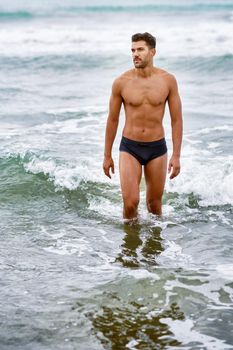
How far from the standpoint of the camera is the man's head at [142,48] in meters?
6.49

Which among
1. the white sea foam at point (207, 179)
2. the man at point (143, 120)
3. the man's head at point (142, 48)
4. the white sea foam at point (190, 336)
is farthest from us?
the white sea foam at point (207, 179)

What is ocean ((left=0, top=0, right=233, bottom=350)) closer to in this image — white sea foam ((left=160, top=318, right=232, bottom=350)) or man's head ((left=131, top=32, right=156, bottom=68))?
white sea foam ((left=160, top=318, right=232, bottom=350))

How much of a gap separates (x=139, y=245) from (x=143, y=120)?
1341 millimetres

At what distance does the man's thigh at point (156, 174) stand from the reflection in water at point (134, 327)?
207 centimetres

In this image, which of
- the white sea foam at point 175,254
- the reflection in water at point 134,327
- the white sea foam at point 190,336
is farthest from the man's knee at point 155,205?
the white sea foam at point 190,336

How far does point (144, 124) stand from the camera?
6.84m

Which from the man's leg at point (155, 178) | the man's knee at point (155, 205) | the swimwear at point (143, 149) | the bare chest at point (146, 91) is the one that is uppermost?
the bare chest at point (146, 91)

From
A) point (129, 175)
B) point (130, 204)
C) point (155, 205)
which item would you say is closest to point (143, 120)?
point (129, 175)

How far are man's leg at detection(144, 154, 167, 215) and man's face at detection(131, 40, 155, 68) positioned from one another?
1.07 metres

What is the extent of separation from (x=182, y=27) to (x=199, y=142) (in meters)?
28.4

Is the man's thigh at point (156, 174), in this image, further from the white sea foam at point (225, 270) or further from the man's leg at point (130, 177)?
the white sea foam at point (225, 270)

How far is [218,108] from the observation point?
14102mm

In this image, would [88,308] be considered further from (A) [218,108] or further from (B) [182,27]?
(B) [182,27]

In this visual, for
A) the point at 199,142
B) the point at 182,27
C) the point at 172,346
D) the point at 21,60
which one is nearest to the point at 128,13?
the point at 182,27
